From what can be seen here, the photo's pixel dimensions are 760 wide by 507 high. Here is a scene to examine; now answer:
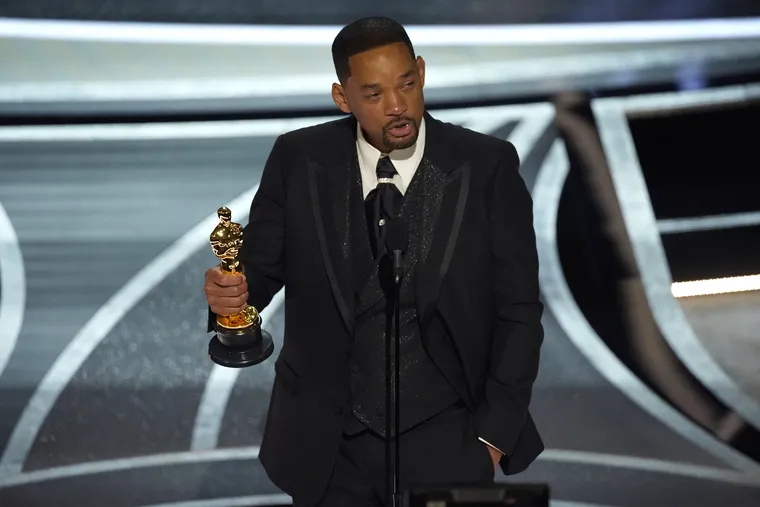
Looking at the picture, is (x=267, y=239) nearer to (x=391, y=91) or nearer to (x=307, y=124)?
(x=391, y=91)

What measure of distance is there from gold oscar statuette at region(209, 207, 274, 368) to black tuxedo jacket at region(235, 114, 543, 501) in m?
0.09

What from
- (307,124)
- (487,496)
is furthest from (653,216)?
(487,496)

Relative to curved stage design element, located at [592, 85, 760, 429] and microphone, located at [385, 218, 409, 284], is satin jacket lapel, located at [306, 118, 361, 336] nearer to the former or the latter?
microphone, located at [385, 218, 409, 284]

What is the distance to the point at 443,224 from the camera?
7.82ft

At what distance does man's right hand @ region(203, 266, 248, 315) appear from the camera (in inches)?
85.7

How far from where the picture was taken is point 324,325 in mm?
2402

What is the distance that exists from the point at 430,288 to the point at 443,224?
13cm

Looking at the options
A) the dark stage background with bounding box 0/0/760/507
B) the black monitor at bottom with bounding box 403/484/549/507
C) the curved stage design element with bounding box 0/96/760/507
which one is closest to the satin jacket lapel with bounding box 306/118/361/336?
the black monitor at bottom with bounding box 403/484/549/507

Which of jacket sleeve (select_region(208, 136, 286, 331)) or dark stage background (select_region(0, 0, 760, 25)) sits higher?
dark stage background (select_region(0, 0, 760, 25))

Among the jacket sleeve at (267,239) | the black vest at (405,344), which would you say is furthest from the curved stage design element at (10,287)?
the black vest at (405,344)

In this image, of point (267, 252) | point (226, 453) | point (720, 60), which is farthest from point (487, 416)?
point (720, 60)

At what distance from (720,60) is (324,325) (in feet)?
8.83

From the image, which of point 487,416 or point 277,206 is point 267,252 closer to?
point 277,206

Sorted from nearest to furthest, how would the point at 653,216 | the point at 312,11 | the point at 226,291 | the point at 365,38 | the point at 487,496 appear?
the point at 487,496 < the point at 226,291 < the point at 365,38 < the point at 312,11 < the point at 653,216
